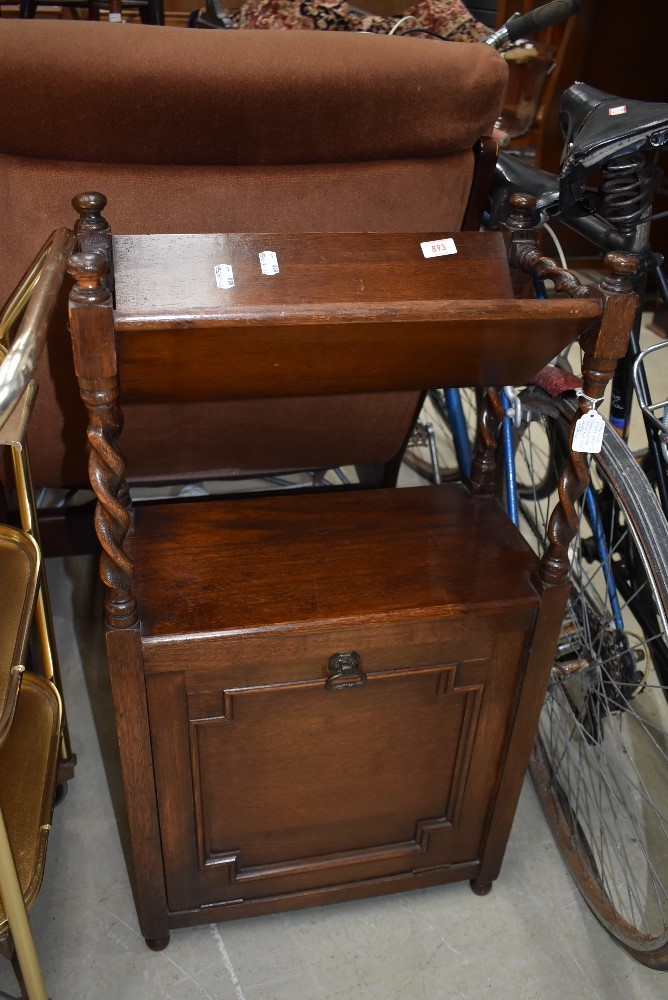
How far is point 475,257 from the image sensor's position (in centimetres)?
116

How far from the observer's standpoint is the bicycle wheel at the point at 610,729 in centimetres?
135

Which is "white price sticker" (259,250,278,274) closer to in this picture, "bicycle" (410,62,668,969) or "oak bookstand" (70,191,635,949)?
"oak bookstand" (70,191,635,949)

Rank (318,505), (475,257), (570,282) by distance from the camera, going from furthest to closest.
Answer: (318,505)
(475,257)
(570,282)

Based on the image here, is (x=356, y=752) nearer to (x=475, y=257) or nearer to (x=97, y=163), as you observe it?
(x=475, y=257)

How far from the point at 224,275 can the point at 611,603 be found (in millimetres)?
882

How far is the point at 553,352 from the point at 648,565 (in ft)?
1.14

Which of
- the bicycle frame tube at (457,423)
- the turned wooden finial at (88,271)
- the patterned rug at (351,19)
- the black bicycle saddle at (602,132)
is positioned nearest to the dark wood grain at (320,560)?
the turned wooden finial at (88,271)

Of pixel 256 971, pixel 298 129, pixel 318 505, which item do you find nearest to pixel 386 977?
pixel 256 971

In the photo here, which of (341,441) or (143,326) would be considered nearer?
(143,326)

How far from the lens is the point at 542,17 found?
1.53 metres

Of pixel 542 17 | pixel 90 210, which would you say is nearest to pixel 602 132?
pixel 542 17

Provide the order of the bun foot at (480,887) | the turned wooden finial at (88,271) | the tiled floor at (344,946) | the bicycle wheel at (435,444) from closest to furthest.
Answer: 1. the turned wooden finial at (88,271)
2. the tiled floor at (344,946)
3. the bun foot at (480,887)
4. the bicycle wheel at (435,444)

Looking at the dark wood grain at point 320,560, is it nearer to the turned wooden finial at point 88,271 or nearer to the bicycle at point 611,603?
the bicycle at point 611,603

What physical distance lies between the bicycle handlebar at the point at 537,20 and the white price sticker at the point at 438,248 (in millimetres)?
645
